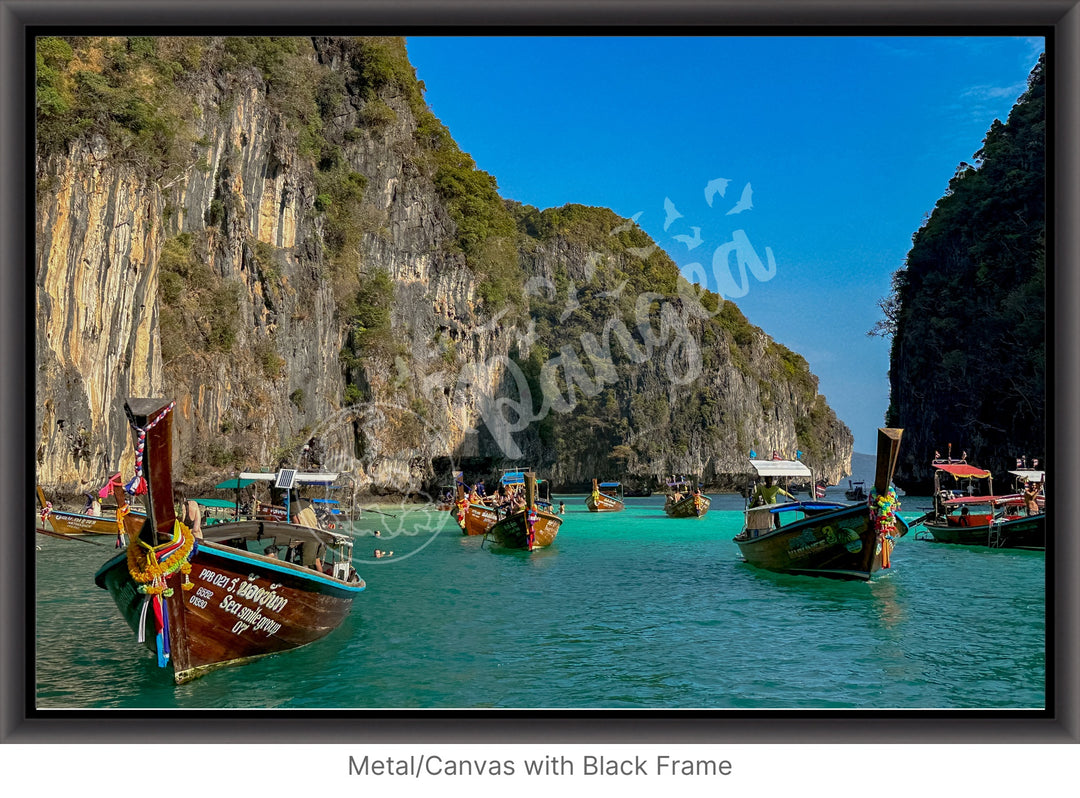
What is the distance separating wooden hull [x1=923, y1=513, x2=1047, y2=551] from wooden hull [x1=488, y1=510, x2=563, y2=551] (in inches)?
494

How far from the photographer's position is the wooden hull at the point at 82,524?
22.5 meters

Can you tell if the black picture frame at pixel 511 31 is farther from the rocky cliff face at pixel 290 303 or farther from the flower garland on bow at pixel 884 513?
the rocky cliff face at pixel 290 303

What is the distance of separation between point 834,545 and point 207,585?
11626 millimetres

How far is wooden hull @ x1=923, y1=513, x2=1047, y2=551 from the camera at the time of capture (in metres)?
21.9

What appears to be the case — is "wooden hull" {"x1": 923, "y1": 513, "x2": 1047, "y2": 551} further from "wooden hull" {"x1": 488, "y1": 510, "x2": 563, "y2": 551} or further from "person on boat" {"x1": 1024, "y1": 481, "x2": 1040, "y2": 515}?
"wooden hull" {"x1": 488, "y1": 510, "x2": 563, "y2": 551}

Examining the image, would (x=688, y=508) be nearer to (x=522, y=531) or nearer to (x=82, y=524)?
(x=522, y=531)

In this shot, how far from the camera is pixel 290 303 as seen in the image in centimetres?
4288

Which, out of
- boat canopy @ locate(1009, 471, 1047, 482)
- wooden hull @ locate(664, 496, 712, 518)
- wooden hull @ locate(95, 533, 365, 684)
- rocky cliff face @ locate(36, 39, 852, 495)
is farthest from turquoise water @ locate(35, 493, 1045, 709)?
wooden hull @ locate(664, 496, 712, 518)

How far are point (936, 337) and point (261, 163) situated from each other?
4537 centimetres

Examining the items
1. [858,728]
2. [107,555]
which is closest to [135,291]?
[107,555]

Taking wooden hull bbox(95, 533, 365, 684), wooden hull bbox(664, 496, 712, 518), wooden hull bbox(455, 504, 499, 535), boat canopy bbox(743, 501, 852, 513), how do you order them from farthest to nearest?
wooden hull bbox(664, 496, 712, 518), wooden hull bbox(455, 504, 499, 535), boat canopy bbox(743, 501, 852, 513), wooden hull bbox(95, 533, 365, 684)

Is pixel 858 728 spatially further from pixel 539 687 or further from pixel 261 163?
pixel 261 163

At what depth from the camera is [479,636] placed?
1111cm

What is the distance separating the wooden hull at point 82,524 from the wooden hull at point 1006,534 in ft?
83.3
